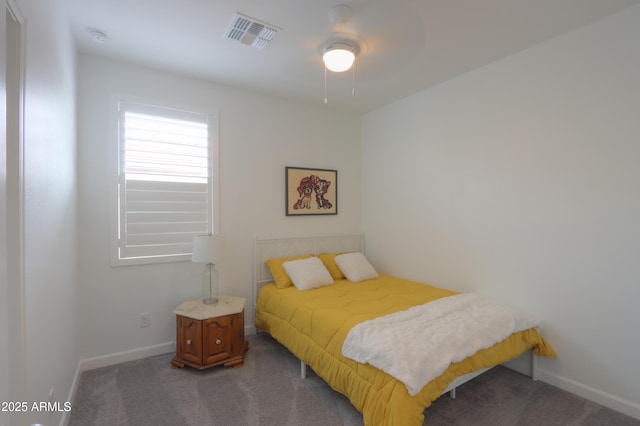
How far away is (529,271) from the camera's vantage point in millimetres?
2559

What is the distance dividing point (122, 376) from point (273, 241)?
1.84m

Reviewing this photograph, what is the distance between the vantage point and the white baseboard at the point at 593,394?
206 cm

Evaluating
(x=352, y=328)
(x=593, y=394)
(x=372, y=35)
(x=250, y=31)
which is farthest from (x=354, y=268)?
(x=250, y=31)

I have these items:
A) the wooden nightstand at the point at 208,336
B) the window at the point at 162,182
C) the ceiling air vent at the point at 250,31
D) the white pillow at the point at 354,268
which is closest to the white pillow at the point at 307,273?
the white pillow at the point at 354,268

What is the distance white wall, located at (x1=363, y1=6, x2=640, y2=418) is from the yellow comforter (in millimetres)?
296

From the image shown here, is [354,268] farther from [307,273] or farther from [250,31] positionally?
[250,31]

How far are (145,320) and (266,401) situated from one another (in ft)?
4.80

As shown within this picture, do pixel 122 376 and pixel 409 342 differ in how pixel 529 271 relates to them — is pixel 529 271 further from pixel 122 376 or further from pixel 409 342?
pixel 122 376

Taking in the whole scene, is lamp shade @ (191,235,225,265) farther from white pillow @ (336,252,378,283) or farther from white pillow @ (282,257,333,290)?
white pillow @ (336,252,378,283)

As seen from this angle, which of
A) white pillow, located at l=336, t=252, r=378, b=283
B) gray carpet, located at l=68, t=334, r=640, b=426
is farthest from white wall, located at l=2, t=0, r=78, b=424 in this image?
white pillow, located at l=336, t=252, r=378, b=283

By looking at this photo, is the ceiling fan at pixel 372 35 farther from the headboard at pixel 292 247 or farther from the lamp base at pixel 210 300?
the lamp base at pixel 210 300

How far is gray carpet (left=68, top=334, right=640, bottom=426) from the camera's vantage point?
201 cm

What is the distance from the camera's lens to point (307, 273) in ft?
10.5

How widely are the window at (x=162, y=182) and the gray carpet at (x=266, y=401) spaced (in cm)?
103
